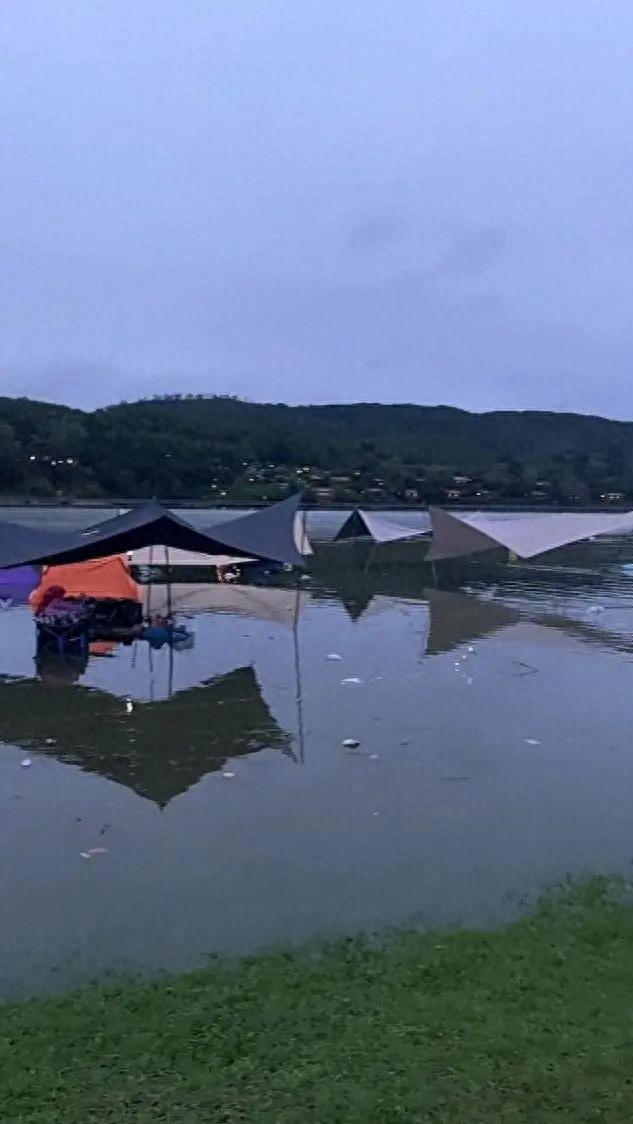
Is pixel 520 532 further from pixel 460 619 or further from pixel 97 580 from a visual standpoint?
pixel 97 580

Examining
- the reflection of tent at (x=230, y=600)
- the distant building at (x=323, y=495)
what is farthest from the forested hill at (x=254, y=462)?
the reflection of tent at (x=230, y=600)

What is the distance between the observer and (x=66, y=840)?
7625 mm

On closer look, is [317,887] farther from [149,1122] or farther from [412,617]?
[412,617]

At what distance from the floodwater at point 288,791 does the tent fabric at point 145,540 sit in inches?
58.3

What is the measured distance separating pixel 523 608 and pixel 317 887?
16.9 m

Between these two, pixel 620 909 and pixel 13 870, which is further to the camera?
pixel 13 870

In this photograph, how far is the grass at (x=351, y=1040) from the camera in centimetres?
390

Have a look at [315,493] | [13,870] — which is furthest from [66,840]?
[315,493]

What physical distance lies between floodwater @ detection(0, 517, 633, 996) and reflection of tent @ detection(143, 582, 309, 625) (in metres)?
3.70

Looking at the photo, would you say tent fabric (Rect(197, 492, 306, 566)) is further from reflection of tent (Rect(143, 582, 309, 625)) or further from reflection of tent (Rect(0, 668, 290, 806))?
reflection of tent (Rect(0, 668, 290, 806))

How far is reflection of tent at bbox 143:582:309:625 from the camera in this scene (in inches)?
843

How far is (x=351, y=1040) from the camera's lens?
445 cm

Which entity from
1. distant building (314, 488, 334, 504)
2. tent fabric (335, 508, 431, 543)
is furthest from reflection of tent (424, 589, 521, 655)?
distant building (314, 488, 334, 504)

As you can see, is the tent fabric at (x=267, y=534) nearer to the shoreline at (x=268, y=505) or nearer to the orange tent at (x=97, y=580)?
the orange tent at (x=97, y=580)
